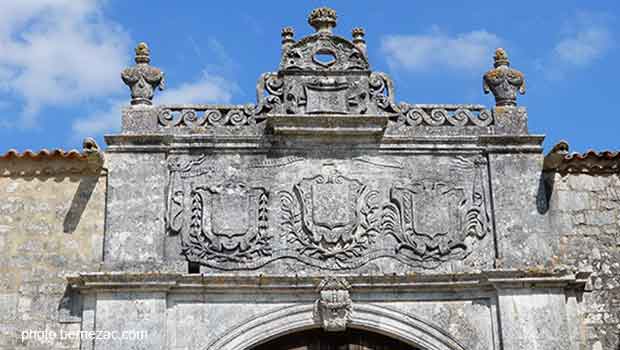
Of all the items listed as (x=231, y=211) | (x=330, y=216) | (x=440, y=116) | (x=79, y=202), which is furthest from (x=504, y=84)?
(x=79, y=202)

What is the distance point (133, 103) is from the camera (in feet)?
37.6

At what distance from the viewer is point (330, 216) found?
36.2 ft

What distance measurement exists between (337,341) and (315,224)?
1.25 metres

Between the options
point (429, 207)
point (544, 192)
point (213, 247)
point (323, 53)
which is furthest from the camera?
point (323, 53)

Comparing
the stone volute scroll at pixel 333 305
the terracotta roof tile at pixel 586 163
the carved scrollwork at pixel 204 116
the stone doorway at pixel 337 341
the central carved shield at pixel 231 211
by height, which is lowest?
the stone doorway at pixel 337 341

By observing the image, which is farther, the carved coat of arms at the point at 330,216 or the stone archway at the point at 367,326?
the carved coat of arms at the point at 330,216

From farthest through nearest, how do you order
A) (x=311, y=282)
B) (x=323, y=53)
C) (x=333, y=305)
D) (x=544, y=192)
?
(x=323, y=53) → (x=544, y=192) → (x=311, y=282) → (x=333, y=305)

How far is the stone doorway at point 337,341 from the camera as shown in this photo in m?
10.8

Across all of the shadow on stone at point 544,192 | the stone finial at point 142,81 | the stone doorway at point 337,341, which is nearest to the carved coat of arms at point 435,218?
the shadow on stone at point 544,192

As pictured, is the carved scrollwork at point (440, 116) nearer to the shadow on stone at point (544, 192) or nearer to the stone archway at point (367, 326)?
the shadow on stone at point (544, 192)

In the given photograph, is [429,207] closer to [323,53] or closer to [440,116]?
[440,116]

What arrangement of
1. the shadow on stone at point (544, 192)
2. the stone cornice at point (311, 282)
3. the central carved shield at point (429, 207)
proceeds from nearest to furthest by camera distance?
the stone cornice at point (311, 282), the central carved shield at point (429, 207), the shadow on stone at point (544, 192)

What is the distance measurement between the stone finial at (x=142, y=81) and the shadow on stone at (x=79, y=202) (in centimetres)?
101

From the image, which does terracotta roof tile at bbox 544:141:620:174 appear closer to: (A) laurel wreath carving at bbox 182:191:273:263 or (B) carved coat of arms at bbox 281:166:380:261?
(B) carved coat of arms at bbox 281:166:380:261
